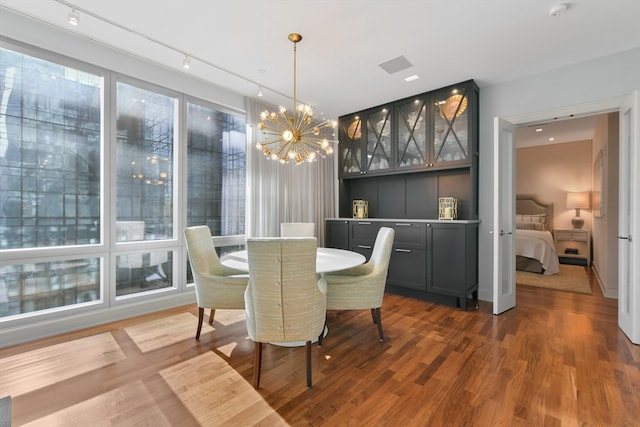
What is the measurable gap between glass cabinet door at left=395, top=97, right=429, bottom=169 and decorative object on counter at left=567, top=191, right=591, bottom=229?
4688 mm

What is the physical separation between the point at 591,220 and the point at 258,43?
755 centimetres

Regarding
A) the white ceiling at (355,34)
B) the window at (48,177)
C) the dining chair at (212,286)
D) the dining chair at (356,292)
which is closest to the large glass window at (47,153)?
the window at (48,177)

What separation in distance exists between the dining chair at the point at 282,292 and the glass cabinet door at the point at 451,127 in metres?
2.68

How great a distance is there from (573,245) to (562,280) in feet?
7.25

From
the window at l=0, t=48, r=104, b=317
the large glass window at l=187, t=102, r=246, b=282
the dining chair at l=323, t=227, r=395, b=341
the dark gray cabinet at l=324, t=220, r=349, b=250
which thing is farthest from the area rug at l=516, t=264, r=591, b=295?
the window at l=0, t=48, r=104, b=317

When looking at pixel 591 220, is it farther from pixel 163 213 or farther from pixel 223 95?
pixel 163 213

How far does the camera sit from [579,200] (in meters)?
6.14

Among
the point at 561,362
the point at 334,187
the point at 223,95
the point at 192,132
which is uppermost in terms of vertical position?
the point at 223,95

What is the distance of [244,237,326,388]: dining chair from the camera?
5.86 feet

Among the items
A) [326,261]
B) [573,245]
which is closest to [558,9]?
[326,261]

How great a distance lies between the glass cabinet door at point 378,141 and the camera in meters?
4.29

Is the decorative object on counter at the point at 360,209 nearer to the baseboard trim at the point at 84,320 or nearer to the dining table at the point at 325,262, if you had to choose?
the dining table at the point at 325,262

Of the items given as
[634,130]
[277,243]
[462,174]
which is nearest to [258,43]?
[277,243]

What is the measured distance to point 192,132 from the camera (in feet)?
12.2
